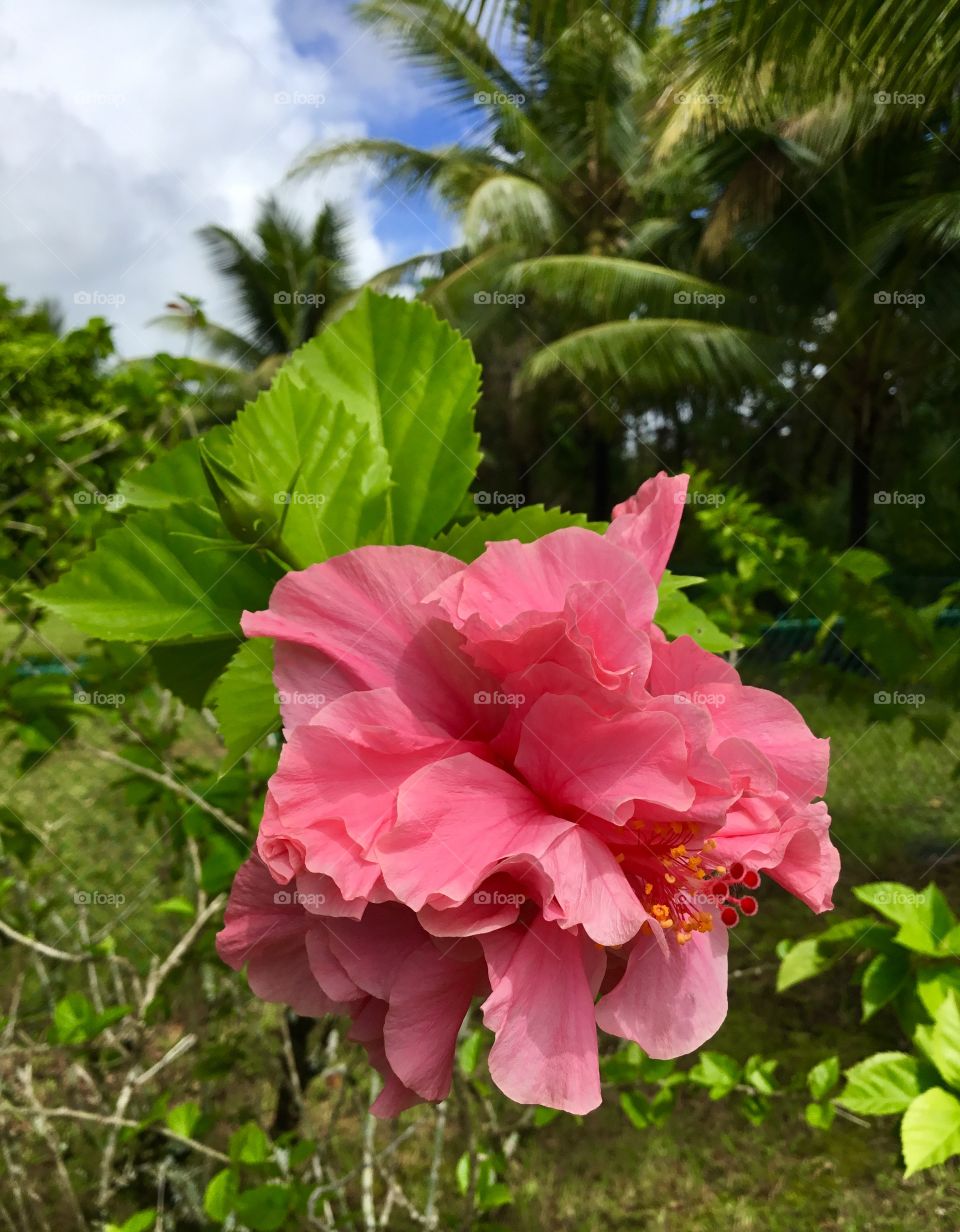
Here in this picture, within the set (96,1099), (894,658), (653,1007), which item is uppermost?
(653,1007)

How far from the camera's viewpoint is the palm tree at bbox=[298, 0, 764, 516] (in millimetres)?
11445

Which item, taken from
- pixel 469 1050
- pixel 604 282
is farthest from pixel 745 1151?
pixel 604 282

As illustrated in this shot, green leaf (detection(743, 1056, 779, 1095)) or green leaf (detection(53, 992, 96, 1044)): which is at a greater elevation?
green leaf (detection(53, 992, 96, 1044))

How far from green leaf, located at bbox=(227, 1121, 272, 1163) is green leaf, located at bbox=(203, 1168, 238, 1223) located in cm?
3

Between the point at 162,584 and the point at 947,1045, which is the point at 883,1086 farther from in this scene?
the point at 162,584

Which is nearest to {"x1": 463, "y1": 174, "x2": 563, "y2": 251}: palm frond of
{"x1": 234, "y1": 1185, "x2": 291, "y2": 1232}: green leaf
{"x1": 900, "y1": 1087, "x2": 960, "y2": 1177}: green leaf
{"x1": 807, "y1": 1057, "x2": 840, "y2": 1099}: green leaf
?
{"x1": 807, "y1": 1057, "x2": 840, "y2": 1099}: green leaf

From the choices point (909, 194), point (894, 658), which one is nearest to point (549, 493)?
point (909, 194)

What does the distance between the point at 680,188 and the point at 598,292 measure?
128 inches

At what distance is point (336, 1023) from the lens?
4.61 ft

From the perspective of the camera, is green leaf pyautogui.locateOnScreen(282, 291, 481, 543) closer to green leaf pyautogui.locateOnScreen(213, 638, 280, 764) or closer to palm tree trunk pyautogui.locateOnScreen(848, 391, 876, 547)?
green leaf pyautogui.locateOnScreen(213, 638, 280, 764)

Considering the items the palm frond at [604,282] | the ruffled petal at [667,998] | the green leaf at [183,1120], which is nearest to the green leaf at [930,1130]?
the green leaf at [183,1120]

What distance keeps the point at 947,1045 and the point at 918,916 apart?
45cm

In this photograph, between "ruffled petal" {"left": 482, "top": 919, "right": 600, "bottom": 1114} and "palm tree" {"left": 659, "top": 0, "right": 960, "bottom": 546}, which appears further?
"palm tree" {"left": 659, "top": 0, "right": 960, "bottom": 546}

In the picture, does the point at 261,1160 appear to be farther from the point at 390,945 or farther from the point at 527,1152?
the point at 527,1152
